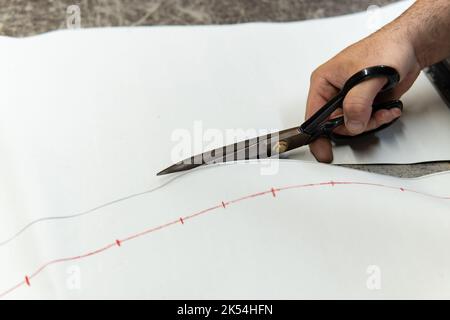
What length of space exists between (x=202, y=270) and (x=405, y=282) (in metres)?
0.22

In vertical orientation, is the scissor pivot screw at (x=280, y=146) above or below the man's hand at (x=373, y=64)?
below

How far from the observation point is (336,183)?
573mm

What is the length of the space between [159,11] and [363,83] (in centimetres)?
45

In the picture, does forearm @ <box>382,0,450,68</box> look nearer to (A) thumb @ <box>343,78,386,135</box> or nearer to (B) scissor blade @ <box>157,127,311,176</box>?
(A) thumb @ <box>343,78,386,135</box>

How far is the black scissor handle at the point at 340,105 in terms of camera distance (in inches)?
23.1

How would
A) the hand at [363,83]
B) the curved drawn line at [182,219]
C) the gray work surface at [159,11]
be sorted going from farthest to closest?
1. the gray work surface at [159,11]
2. the hand at [363,83]
3. the curved drawn line at [182,219]

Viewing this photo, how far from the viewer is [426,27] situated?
25.2 inches

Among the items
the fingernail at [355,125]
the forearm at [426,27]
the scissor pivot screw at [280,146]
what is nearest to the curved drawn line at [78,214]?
the scissor pivot screw at [280,146]

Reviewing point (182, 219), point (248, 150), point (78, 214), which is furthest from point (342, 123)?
point (78, 214)

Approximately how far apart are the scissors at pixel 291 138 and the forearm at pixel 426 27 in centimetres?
8

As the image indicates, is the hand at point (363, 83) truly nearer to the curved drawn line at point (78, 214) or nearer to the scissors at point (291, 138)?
the scissors at point (291, 138)

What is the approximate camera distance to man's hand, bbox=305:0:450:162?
0.59 metres

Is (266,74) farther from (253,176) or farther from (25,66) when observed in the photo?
(25,66)
